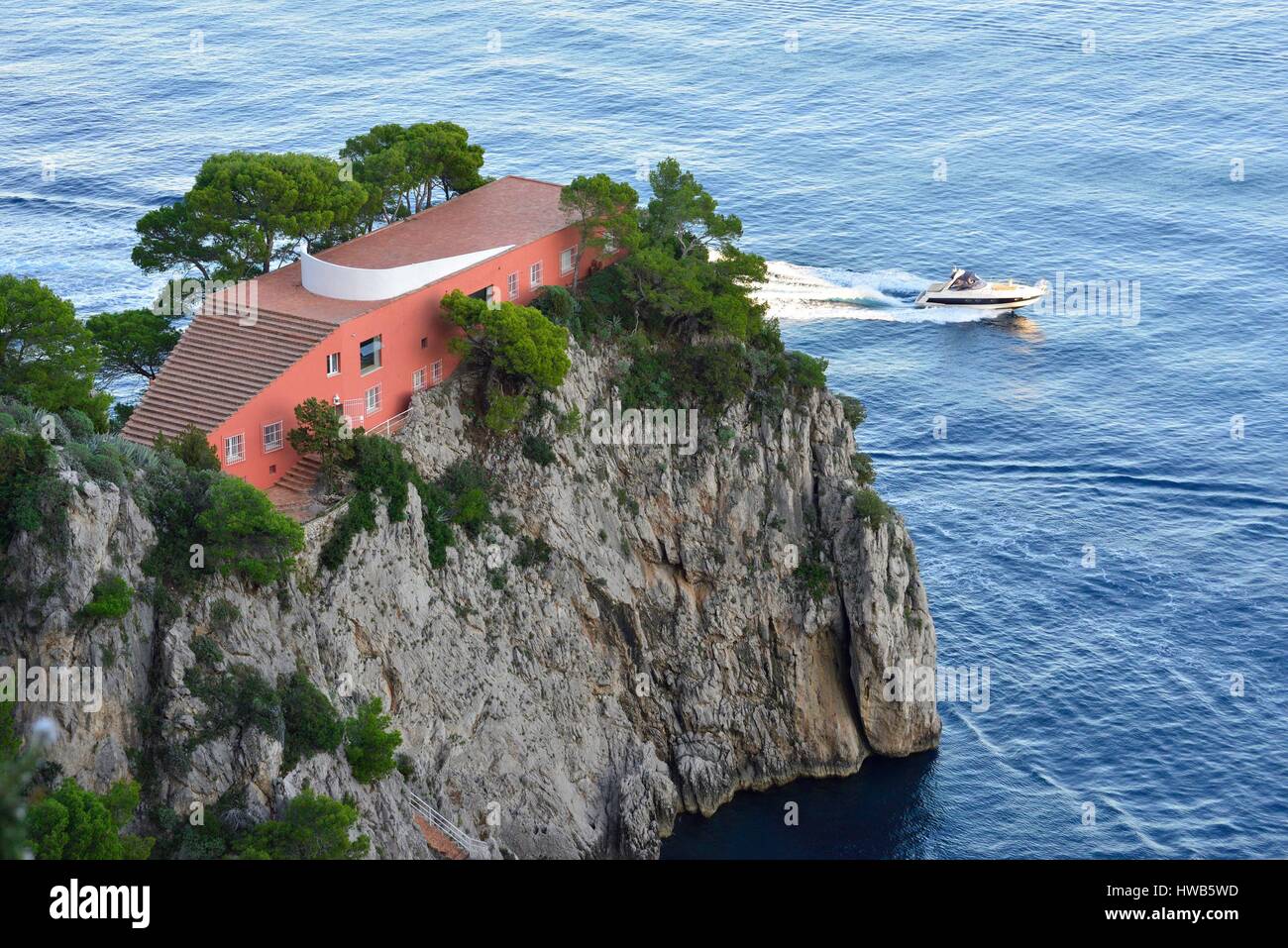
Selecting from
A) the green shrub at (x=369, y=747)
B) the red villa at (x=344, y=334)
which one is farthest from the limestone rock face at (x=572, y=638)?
the red villa at (x=344, y=334)

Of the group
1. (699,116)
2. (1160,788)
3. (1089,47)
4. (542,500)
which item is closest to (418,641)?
(542,500)

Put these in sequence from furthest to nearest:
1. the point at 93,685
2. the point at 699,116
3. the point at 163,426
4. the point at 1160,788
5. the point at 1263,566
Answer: the point at 699,116 → the point at 1263,566 → the point at 1160,788 → the point at 163,426 → the point at 93,685

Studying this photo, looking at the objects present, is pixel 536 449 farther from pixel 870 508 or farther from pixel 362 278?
pixel 870 508

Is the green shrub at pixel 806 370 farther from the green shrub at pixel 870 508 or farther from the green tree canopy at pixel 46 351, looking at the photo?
the green tree canopy at pixel 46 351

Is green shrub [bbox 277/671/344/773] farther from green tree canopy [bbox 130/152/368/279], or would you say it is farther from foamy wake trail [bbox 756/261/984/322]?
foamy wake trail [bbox 756/261/984/322]

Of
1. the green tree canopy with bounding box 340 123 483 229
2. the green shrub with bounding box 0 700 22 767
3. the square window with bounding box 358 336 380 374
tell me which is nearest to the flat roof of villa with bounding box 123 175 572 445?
the square window with bounding box 358 336 380 374

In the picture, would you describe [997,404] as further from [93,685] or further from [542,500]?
[93,685]
